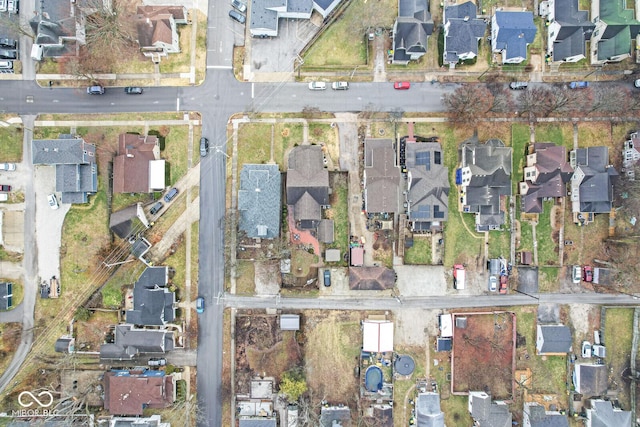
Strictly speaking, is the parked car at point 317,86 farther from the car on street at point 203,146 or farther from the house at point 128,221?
the house at point 128,221

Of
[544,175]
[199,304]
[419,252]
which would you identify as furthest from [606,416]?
[199,304]

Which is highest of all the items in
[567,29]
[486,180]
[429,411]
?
[567,29]

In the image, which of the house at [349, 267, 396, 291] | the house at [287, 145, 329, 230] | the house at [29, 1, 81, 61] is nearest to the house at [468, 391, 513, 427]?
the house at [349, 267, 396, 291]

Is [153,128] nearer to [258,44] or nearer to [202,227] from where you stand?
[202,227]

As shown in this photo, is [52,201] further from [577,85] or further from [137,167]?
[577,85]

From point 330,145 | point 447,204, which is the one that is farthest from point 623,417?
point 330,145

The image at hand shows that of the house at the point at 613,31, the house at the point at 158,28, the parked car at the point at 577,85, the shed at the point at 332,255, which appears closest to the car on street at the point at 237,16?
the house at the point at 158,28

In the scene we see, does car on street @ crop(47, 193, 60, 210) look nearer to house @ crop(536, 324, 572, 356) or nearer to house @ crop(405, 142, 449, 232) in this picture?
house @ crop(405, 142, 449, 232)
